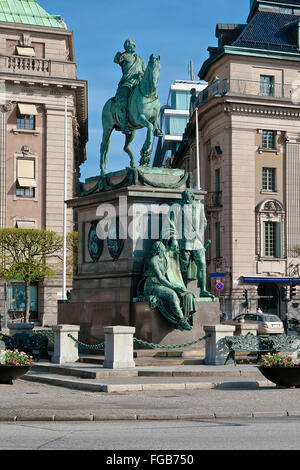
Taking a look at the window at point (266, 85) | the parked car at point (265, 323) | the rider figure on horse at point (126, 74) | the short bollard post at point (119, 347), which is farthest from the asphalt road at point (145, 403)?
the window at point (266, 85)

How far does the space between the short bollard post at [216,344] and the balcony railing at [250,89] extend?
43.9m

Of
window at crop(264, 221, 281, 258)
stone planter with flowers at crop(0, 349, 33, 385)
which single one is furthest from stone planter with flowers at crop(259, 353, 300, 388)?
window at crop(264, 221, 281, 258)

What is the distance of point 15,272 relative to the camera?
2122 inches

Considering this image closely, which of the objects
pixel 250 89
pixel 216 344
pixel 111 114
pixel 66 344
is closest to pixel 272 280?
pixel 250 89

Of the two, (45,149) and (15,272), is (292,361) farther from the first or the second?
(45,149)

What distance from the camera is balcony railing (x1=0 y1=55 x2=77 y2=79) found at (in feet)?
204

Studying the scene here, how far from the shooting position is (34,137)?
2466 inches

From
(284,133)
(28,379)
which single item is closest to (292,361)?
(28,379)

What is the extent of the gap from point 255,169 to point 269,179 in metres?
1.63

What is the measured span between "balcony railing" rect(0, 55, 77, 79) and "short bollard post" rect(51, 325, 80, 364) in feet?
141

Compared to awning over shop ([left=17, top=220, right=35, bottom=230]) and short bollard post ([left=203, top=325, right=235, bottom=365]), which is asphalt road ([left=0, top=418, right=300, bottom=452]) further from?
awning over shop ([left=17, top=220, right=35, bottom=230])

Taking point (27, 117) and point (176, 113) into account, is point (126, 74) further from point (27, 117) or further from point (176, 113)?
point (176, 113)

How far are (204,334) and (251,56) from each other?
4548cm

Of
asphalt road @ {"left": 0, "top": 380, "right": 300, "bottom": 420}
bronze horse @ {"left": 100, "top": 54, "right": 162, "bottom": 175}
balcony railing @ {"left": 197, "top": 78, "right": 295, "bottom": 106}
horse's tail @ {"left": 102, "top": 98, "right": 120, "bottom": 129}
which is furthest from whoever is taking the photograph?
balcony railing @ {"left": 197, "top": 78, "right": 295, "bottom": 106}
